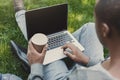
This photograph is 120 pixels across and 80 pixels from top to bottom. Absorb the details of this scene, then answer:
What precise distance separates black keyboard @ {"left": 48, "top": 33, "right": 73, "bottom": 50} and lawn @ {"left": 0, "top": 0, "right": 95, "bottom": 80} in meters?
0.37

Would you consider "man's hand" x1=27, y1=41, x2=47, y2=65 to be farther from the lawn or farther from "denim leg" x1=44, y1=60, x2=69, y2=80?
the lawn

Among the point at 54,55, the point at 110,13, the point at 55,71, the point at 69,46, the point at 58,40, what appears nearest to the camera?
the point at 110,13

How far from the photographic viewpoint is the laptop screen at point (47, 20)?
9.57 ft

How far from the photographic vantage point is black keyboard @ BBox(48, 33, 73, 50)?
9.98 ft

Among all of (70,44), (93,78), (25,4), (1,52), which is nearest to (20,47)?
(1,52)

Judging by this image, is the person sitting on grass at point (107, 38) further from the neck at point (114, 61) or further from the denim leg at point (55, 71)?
the denim leg at point (55, 71)

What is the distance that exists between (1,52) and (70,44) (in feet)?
2.63

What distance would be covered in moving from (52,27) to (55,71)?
20.1 inches

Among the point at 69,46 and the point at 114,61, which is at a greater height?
the point at 114,61

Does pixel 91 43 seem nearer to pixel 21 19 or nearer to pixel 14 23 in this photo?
pixel 21 19

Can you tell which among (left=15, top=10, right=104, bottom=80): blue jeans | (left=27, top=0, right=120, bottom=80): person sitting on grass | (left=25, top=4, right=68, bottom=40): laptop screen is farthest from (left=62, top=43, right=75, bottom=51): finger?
(left=27, top=0, right=120, bottom=80): person sitting on grass

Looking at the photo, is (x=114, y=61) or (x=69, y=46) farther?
(x=69, y=46)

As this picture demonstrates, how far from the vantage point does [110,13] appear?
1.89 meters

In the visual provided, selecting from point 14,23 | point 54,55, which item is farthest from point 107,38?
point 14,23
